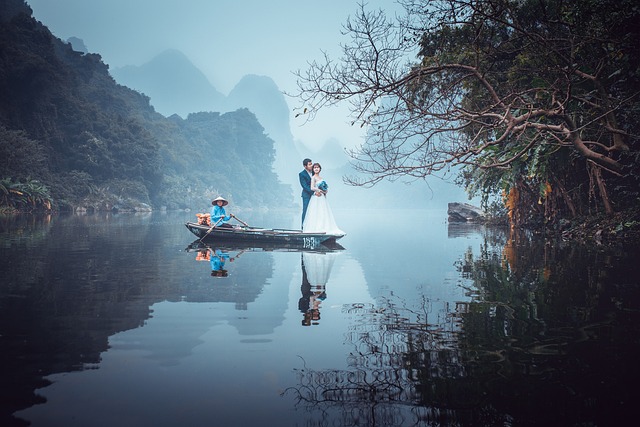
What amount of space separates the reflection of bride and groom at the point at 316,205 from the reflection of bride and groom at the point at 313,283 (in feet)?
8.77

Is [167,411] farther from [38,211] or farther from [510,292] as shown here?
[38,211]

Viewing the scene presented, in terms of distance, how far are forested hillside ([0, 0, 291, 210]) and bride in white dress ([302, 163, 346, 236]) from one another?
22.4 metres

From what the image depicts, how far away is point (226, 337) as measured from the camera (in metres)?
3.58

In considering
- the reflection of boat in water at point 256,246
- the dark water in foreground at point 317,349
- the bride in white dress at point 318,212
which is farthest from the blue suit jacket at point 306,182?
the dark water in foreground at point 317,349

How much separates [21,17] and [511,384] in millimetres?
48887

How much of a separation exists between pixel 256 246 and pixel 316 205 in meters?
2.34

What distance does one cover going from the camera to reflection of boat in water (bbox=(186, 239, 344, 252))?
446 inches

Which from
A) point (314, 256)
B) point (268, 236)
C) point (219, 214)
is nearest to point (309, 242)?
point (268, 236)

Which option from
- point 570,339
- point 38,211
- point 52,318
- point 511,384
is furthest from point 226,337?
point 38,211

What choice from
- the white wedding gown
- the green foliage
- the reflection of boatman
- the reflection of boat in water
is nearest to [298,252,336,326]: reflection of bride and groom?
the reflection of boat in water

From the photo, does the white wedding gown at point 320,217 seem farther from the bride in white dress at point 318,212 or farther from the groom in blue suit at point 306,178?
the groom in blue suit at point 306,178

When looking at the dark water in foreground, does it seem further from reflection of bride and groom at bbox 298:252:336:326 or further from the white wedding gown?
the white wedding gown

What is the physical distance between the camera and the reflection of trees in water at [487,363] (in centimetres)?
226

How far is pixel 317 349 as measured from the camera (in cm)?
331
